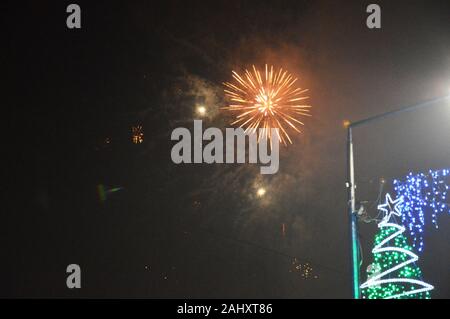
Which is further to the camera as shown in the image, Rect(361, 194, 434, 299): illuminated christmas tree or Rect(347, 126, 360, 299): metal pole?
Rect(361, 194, 434, 299): illuminated christmas tree

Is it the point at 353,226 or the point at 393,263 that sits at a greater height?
the point at 353,226

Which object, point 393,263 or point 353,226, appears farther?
point 393,263

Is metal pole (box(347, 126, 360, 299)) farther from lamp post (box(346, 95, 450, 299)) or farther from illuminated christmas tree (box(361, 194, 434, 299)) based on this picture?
illuminated christmas tree (box(361, 194, 434, 299))

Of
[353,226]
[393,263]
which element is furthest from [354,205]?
[393,263]

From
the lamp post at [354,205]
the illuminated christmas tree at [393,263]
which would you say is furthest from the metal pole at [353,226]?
the illuminated christmas tree at [393,263]

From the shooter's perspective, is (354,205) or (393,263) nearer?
(354,205)

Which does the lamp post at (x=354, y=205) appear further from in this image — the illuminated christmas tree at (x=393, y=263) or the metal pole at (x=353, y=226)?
the illuminated christmas tree at (x=393, y=263)

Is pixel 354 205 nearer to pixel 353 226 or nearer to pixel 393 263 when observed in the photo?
pixel 353 226

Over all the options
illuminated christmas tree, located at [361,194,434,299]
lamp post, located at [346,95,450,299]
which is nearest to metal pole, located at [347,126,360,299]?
lamp post, located at [346,95,450,299]

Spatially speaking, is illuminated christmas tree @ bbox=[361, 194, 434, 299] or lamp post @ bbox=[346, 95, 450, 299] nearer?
lamp post @ bbox=[346, 95, 450, 299]
